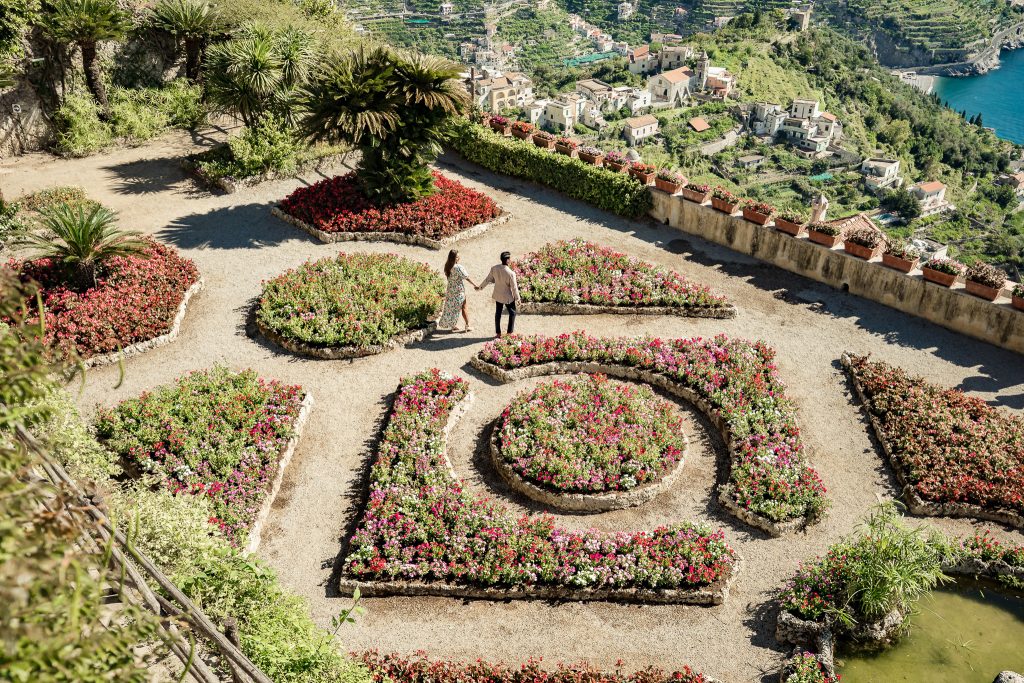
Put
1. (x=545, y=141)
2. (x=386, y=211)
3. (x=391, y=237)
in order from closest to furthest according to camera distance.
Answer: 1. (x=391, y=237)
2. (x=386, y=211)
3. (x=545, y=141)

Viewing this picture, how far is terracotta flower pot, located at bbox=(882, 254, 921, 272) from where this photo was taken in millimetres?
17375

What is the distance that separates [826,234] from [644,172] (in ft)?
18.5

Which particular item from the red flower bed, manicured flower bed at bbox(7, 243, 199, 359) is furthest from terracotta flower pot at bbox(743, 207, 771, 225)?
manicured flower bed at bbox(7, 243, 199, 359)

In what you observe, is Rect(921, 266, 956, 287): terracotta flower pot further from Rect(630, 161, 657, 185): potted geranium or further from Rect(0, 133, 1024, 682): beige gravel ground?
Rect(630, 161, 657, 185): potted geranium

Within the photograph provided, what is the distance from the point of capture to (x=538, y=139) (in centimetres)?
2445

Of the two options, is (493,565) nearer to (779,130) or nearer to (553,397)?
(553,397)

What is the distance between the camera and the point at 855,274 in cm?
1817

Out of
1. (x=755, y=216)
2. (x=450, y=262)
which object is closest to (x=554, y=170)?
(x=755, y=216)

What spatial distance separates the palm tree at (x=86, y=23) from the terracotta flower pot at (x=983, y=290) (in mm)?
25609

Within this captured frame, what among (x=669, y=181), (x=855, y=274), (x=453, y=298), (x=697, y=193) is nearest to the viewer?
(x=453, y=298)

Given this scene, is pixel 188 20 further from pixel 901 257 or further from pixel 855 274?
pixel 901 257

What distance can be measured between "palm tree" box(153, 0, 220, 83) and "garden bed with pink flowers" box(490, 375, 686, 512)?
66.8ft

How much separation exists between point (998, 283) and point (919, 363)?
101 inches

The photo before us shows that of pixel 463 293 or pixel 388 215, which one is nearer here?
pixel 463 293
